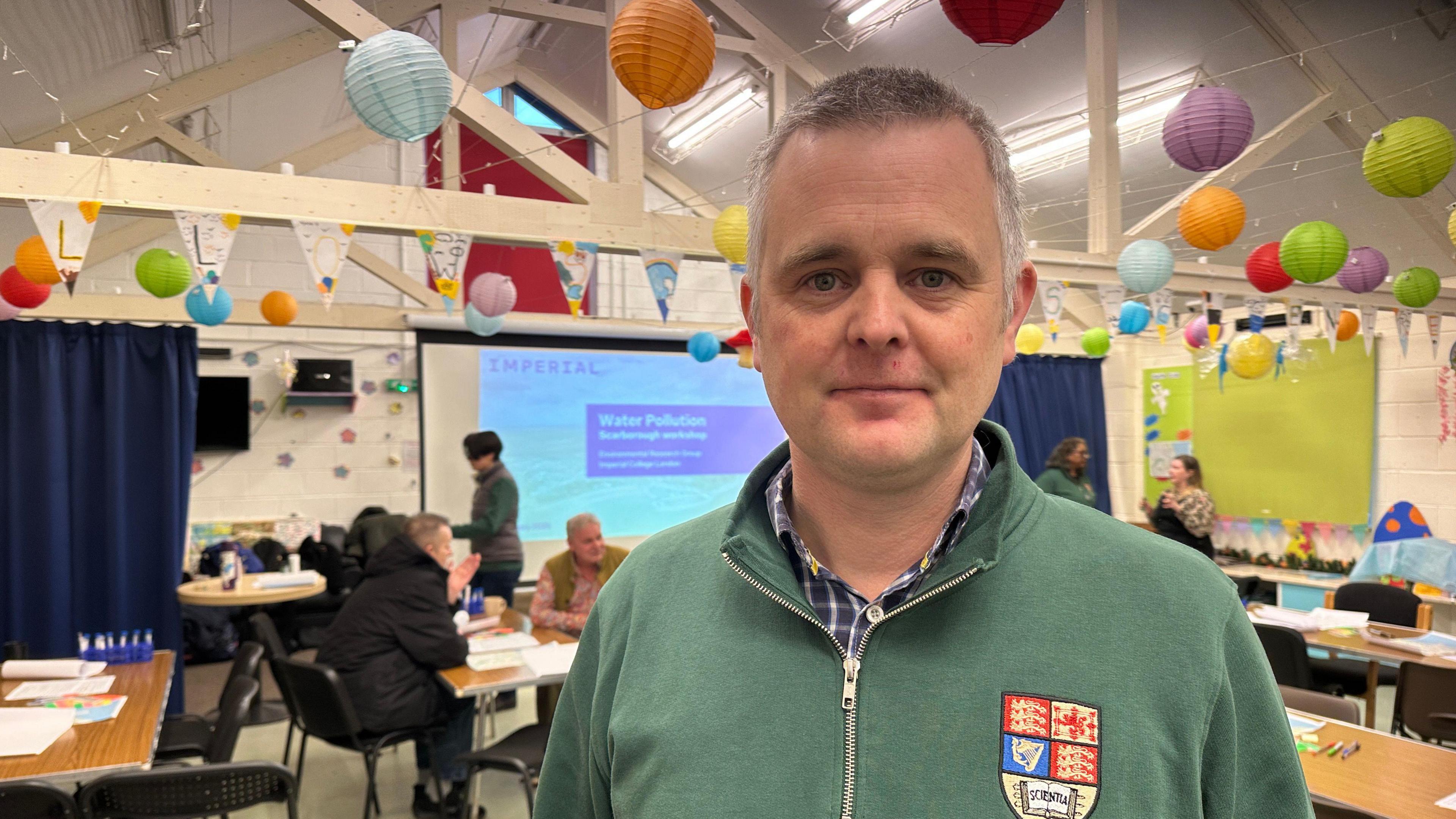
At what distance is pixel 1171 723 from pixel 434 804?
4042 mm

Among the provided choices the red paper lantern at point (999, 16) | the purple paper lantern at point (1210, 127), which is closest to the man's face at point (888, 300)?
the red paper lantern at point (999, 16)

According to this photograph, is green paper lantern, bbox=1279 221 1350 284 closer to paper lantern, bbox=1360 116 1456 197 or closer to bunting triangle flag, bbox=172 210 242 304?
paper lantern, bbox=1360 116 1456 197

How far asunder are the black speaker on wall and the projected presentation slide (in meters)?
1.15

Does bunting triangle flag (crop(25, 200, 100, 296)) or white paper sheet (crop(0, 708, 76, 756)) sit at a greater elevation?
bunting triangle flag (crop(25, 200, 100, 296))

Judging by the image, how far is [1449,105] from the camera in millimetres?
5086

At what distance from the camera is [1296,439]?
747 cm

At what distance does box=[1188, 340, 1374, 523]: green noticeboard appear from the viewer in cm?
706

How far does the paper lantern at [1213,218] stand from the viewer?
4.06 m

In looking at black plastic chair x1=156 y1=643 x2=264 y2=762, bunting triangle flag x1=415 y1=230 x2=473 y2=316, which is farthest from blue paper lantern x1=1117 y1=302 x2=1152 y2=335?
black plastic chair x1=156 y1=643 x2=264 y2=762

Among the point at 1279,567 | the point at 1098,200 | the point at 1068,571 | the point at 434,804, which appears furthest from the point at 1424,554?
the point at 1068,571

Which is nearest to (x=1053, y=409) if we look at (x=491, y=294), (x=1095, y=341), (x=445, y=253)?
(x=1095, y=341)

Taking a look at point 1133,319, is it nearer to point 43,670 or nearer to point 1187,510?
point 1187,510

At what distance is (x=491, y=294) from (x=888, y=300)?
16.6 feet

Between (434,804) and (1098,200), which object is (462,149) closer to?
(1098,200)
